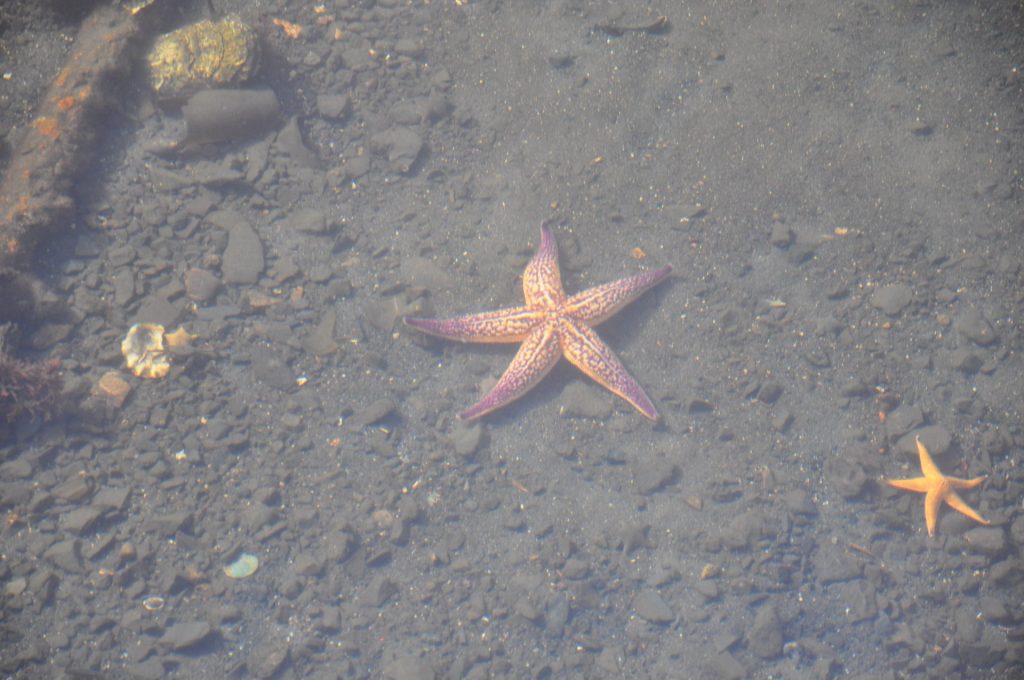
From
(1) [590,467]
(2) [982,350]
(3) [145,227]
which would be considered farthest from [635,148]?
(3) [145,227]

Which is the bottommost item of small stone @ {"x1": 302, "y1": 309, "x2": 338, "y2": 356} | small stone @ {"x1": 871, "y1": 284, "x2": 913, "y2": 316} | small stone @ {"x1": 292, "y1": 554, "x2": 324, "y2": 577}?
small stone @ {"x1": 292, "y1": 554, "x2": 324, "y2": 577}

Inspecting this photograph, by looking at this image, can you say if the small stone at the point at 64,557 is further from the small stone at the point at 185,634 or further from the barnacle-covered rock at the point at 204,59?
the barnacle-covered rock at the point at 204,59

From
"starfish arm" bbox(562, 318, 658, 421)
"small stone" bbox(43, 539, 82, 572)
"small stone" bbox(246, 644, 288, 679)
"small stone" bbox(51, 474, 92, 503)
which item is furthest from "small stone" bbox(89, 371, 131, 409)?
"starfish arm" bbox(562, 318, 658, 421)

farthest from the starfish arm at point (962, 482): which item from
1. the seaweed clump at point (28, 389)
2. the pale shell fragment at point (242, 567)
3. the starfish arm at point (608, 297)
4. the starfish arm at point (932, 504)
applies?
the seaweed clump at point (28, 389)

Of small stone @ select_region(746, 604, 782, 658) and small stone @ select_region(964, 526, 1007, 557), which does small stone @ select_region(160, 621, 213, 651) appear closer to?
small stone @ select_region(746, 604, 782, 658)

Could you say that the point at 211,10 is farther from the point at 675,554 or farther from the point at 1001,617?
the point at 1001,617

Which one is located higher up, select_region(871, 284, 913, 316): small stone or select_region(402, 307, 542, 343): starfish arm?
select_region(402, 307, 542, 343): starfish arm
